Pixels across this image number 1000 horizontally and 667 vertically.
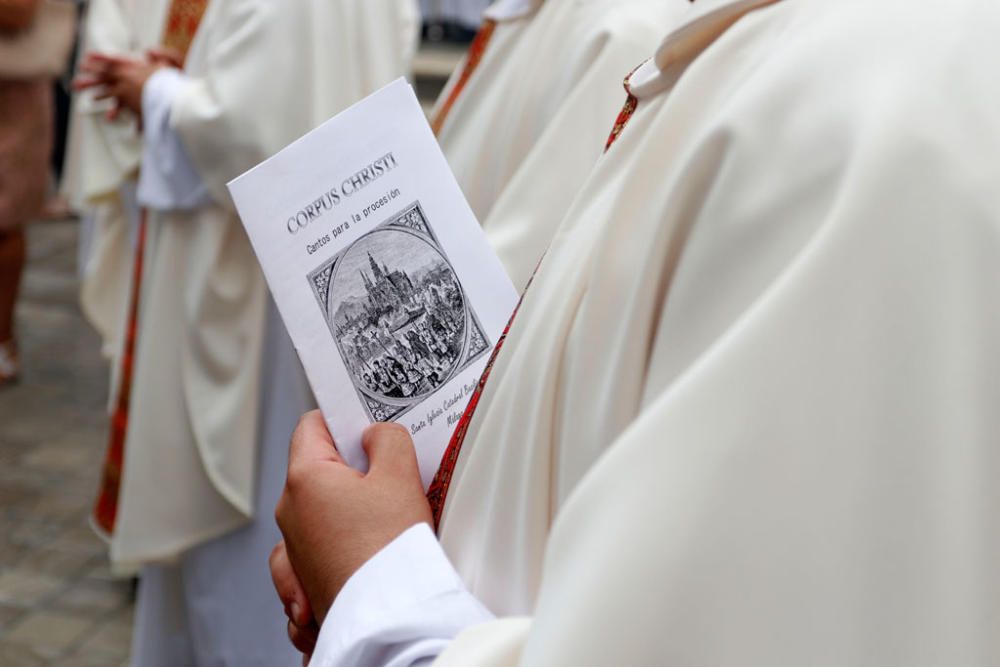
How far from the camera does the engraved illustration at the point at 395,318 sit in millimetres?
1063

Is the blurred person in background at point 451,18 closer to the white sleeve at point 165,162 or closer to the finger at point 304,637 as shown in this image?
the white sleeve at point 165,162

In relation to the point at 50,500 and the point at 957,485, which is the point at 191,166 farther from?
the point at 957,485

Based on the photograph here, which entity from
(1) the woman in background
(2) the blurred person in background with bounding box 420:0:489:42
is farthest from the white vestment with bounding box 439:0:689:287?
(2) the blurred person in background with bounding box 420:0:489:42

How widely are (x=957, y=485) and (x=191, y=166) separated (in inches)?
91.3

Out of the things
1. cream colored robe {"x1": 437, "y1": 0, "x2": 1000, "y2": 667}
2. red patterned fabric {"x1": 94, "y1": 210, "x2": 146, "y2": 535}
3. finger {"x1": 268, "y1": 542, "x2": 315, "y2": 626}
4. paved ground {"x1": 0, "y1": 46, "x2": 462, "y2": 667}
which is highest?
cream colored robe {"x1": 437, "y1": 0, "x2": 1000, "y2": 667}

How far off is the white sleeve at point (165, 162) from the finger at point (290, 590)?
1742 mm

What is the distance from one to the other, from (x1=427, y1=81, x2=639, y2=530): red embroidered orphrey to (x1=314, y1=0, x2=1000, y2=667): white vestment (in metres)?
0.25

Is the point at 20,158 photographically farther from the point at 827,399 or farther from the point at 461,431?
the point at 827,399

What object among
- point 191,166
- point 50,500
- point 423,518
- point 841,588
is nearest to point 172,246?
point 191,166

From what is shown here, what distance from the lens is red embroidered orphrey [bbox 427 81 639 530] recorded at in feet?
3.10

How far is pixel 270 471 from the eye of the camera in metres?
2.87

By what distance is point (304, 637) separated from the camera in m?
1.08

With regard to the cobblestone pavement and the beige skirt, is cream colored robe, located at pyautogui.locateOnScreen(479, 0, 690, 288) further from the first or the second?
the beige skirt

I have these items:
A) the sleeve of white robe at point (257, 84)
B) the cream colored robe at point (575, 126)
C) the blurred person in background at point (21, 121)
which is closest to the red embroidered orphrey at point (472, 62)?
the cream colored robe at point (575, 126)
